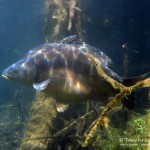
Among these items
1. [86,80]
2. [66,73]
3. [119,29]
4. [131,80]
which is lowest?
[131,80]

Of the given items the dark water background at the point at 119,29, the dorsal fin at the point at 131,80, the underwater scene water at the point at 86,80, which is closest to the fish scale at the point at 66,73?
the underwater scene water at the point at 86,80

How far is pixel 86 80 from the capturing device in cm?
446

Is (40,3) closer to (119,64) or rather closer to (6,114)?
(6,114)

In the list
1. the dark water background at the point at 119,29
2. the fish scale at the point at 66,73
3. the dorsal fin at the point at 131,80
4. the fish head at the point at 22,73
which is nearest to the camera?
the dorsal fin at the point at 131,80

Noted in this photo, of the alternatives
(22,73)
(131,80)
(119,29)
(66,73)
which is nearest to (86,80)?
(66,73)

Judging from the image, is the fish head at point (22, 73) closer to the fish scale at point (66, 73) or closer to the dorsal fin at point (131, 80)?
the fish scale at point (66, 73)

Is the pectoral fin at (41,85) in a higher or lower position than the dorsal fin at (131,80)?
higher

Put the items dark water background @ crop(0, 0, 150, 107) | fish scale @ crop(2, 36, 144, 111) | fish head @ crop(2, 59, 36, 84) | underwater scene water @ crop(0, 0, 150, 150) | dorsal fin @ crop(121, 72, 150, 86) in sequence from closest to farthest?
1. dorsal fin @ crop(121, 72, 150, 86)
2. underwater scene water @ crop(0, 0, 150, 150)
3. fish scale @ crop(2, 36, 144, 111)
4. fish head @ crop(2, 59, 36, 84)
5. dark water background @ crop(0, 0, 150, 107)

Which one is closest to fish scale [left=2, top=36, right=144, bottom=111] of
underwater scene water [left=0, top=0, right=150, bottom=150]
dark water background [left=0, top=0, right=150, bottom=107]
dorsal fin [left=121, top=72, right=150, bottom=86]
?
underwater scene water [left=0, top=0, right=150, bottom=150]

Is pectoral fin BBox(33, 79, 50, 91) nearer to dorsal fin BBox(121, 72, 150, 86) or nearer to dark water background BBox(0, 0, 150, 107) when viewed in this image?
dorsal fin BBox(121, 72, 150, 86)

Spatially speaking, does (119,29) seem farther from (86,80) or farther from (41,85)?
(41,85)

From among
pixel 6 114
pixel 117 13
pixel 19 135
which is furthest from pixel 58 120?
pixel 6 114

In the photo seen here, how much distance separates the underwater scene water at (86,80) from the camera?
4270mm

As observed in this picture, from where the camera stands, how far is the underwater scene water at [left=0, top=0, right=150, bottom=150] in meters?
4.27
